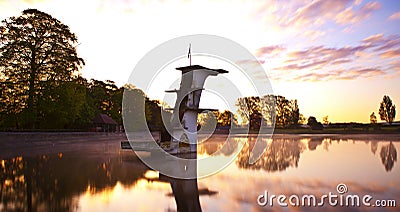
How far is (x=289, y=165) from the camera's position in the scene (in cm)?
1419

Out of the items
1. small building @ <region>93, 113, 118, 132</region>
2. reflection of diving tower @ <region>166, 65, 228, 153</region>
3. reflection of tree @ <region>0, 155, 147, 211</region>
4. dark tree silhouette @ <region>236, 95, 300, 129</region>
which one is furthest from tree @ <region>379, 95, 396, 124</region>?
reflection of tree @ <region>0, 155, 147, 211</region>

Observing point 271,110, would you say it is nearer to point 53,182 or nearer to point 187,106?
point 187,106

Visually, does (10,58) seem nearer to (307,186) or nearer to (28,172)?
(28,172)

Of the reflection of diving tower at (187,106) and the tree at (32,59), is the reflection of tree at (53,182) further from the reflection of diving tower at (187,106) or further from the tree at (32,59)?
the tree at (32,59)

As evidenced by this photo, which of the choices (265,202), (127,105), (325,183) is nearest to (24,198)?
(265,202)

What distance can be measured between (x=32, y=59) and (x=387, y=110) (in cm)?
7222

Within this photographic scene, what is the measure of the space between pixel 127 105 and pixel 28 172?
158ft

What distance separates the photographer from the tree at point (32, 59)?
25.8 meters

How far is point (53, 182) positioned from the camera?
979cm

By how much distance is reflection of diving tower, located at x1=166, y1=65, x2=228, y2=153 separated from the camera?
17859mm

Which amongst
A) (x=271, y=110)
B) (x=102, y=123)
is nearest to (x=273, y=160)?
(x=102, y=123)

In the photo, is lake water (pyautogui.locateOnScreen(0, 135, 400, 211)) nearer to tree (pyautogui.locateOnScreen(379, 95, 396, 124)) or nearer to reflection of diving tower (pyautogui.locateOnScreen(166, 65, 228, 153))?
reflection of diving tower (pyautogui.locateOnScreen(166, 65, 228, 153))
